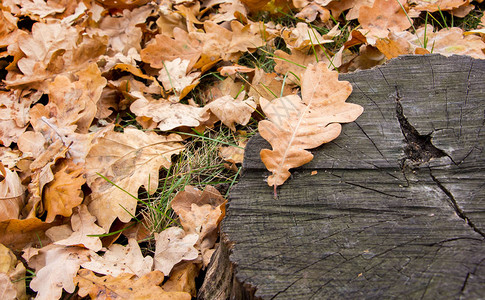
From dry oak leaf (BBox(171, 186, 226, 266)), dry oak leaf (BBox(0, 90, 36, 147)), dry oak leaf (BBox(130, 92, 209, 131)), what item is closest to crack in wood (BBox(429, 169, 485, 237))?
dry oak leaf (BBox(171, 186, 226, 266))

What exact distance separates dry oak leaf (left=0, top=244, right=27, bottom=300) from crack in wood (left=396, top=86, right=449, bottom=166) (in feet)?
5.55

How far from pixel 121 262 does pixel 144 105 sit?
97 cm

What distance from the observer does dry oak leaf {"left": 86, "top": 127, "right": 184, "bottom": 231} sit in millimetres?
1899

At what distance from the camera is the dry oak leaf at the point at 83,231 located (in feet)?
5.79

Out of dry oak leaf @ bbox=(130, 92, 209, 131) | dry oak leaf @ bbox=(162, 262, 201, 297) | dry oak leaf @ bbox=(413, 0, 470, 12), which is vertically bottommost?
dry oak leaf @ bbox=(162, 262, 201, 297)

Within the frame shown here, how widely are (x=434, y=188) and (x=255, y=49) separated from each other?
1674 mm

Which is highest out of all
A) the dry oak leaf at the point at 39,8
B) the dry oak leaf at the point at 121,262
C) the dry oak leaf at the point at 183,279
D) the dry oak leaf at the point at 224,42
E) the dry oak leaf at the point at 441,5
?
Result: the dry oak leaf at the point at 39,8

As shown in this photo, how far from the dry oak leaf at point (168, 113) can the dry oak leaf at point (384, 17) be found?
1.17 metres

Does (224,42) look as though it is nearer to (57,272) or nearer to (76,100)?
(76,100)

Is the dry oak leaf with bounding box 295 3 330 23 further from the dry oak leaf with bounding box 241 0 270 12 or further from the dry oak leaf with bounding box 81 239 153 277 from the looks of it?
the dry oak leaf with bounding box 81 239 153 277

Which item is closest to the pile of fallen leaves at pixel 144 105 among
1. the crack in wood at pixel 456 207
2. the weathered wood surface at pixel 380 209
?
the weathered wood surface at pixel 380 209

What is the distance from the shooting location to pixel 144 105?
229cm

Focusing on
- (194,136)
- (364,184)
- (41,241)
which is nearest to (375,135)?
(364,184)

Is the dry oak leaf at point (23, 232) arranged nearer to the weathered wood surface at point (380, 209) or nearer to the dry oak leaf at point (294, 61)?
the weathered wood surface at point (380, 209)
